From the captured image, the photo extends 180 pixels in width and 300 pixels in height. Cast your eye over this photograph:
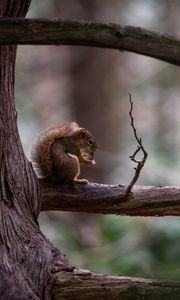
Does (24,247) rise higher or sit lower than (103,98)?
lower

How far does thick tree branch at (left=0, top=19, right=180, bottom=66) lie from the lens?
4.83ft

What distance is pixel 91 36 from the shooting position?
5.02 feet

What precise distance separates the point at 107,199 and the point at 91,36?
2.48 ft

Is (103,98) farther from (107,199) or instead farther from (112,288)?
(112,288)

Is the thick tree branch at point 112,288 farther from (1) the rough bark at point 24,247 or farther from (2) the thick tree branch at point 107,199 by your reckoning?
(2) the thick tree branch at point 107,199

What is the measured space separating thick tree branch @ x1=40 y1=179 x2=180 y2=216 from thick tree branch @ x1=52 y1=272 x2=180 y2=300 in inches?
11.2

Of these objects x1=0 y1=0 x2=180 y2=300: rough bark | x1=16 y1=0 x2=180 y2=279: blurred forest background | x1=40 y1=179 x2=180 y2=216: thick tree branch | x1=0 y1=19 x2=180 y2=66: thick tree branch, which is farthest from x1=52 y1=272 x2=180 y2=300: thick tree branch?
x1=16 y1=0 x2=180 y2=279: blurred forest background

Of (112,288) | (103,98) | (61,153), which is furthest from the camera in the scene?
(103,98)

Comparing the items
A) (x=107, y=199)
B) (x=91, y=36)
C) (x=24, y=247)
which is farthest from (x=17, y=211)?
(x=91, y=36)

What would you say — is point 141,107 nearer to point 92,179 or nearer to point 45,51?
point 45,51

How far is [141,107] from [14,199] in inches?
245

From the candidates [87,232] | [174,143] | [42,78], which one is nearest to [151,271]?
[87,232]

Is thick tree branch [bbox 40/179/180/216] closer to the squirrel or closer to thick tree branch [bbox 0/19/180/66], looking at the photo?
the squirrel

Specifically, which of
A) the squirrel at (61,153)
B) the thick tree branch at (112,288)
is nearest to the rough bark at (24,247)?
the thick tree branch at (112,288)
